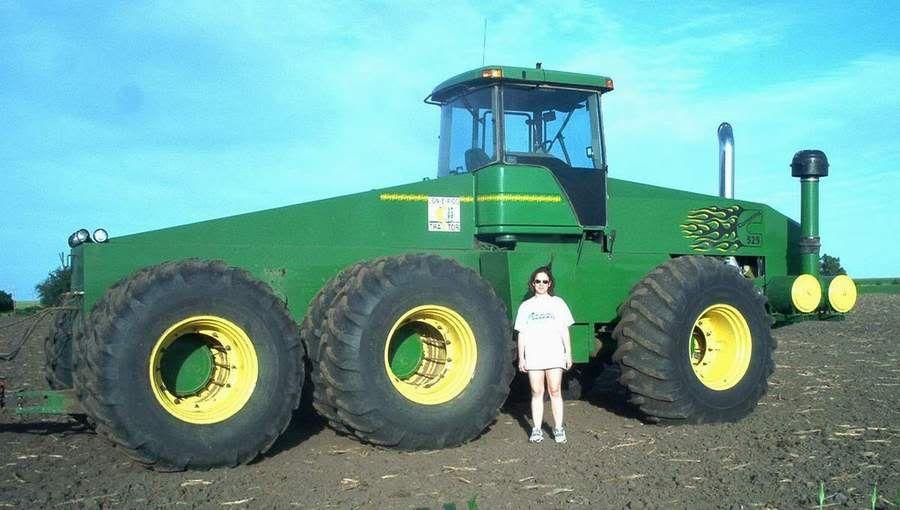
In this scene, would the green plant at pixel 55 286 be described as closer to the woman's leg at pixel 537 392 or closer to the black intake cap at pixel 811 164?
the woman's leg at pixel 537 392

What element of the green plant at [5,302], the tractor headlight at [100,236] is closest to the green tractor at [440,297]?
the tractor headlight at [100,236]

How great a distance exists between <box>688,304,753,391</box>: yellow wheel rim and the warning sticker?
251cm

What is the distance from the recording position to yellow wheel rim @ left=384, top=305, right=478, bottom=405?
747cm

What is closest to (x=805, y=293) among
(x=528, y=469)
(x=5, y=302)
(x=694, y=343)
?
(x=694, y=343)

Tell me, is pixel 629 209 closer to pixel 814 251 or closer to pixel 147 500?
pixel 814 251

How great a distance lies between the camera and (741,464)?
674 cm

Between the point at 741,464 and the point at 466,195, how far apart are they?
3451mm

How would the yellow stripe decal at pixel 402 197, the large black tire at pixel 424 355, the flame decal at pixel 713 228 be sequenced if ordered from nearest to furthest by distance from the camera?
the large black tire at pixel 424 355 → the yellow stripe decal at pixel 402 197 → the flame decal at pixel 713 228

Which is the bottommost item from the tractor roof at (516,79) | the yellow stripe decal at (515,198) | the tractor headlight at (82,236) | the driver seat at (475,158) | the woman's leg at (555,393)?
the woman's leg at (555,393)

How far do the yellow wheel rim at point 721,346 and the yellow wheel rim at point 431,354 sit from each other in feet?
8.01

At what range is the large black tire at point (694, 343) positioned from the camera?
8.19 metres

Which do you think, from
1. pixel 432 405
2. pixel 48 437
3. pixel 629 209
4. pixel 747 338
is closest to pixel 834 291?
pixel 747 338

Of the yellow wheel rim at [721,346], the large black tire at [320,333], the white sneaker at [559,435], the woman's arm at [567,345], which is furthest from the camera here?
the yellow wheel rim at [721,346]

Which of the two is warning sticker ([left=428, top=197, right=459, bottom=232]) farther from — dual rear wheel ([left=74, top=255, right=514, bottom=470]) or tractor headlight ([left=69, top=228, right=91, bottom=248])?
tractor headlight ([left=69, top=228, right=91, bottom=248])
